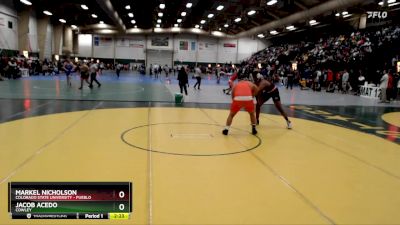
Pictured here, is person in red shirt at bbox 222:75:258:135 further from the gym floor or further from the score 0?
the score 0

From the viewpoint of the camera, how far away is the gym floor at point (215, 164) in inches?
155

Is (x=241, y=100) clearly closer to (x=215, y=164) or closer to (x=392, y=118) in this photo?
(x=215, y=164)

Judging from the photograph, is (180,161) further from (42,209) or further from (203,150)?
(42,209)

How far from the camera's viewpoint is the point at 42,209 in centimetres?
237

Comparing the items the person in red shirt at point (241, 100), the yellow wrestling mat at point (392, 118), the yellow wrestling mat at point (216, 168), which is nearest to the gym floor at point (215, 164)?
the yellow wrestling mat at point (216, 168)

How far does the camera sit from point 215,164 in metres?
5.68

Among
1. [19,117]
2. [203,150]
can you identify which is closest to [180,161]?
[203,150]
